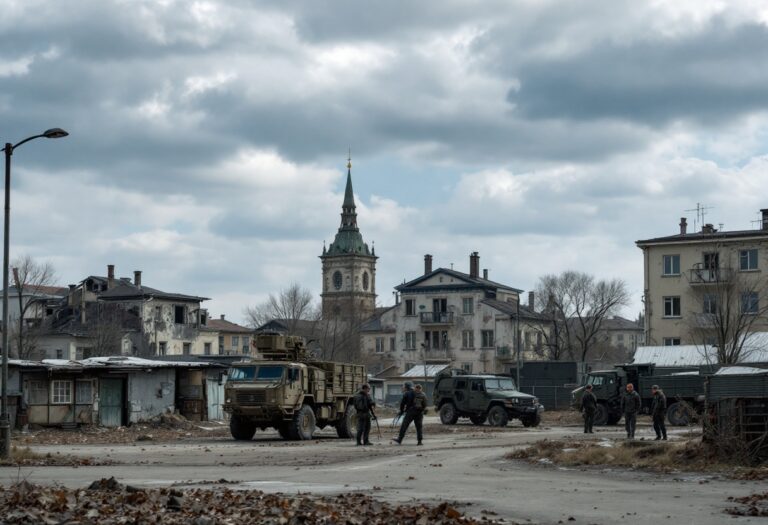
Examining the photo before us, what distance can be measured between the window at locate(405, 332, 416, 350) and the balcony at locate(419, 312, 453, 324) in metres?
1.67

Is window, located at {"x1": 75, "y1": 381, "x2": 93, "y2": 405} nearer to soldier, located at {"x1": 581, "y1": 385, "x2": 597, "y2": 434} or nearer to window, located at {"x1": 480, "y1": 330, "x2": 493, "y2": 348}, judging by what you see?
soldier, located at {"x1": 581, "y1": 385, "x2": 597, "y2": 434}

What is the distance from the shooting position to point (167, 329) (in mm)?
100812

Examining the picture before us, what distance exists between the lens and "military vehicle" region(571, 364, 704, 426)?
45.6 metres

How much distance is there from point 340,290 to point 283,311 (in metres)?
72.9

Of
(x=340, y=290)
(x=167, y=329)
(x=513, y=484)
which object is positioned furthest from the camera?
(x=340, y=290)

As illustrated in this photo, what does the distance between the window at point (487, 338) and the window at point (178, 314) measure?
25.7m

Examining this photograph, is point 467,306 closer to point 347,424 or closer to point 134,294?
point 134,294

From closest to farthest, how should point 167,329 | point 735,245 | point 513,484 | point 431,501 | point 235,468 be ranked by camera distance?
point 431,501, point 513,484, point 235,468, point 735,245, point 167,329

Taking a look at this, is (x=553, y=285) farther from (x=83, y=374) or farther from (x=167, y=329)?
(x=83, y=374)

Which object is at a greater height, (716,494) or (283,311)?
(283,311)

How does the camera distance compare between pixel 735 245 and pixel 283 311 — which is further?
pixel 283 311

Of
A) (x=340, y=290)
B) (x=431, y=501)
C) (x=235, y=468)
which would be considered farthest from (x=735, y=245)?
(x=340, y=290)

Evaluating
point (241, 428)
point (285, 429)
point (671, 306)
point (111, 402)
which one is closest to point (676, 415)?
point (285, 429)

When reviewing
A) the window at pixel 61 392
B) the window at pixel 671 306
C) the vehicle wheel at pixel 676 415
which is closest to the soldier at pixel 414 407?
the vehicle wheel at pixel 676 415
